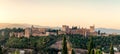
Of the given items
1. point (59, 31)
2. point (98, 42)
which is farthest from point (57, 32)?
point (98, 42)

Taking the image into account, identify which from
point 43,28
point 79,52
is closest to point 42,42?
point 79,52

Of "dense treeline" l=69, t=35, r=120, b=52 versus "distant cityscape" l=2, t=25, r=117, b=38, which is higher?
"distant cityscape" l=2, t=25, r=117, b=38

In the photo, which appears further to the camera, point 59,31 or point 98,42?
point 59,31

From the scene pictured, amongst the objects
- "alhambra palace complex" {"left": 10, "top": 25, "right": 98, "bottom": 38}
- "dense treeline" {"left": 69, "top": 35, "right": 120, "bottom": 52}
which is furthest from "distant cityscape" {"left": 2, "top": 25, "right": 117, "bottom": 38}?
"dense treeline" {"left": 69, "top": 35, "right": 120, "bottom": 52}

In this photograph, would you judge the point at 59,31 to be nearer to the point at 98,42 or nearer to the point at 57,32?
the point at 57,32

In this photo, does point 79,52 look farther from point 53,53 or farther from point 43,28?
point 43,28

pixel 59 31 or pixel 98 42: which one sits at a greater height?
pixel 59 31

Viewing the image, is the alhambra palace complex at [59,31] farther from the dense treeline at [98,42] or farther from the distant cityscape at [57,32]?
the dense treeline at [98,42]

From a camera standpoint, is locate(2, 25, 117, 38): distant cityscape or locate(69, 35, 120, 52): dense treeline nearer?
locate(69, 35, 120, 52): dense treeline

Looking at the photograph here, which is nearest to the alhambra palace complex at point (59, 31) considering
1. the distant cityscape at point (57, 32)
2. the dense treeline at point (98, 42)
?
the distant cityscape at point (57, 32)

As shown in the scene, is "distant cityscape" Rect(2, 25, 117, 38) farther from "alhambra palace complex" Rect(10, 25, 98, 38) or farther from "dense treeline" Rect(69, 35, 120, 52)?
"dense treeline" Rect(69, 35, 120, 52)

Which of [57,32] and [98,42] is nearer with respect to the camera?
[98,42]
